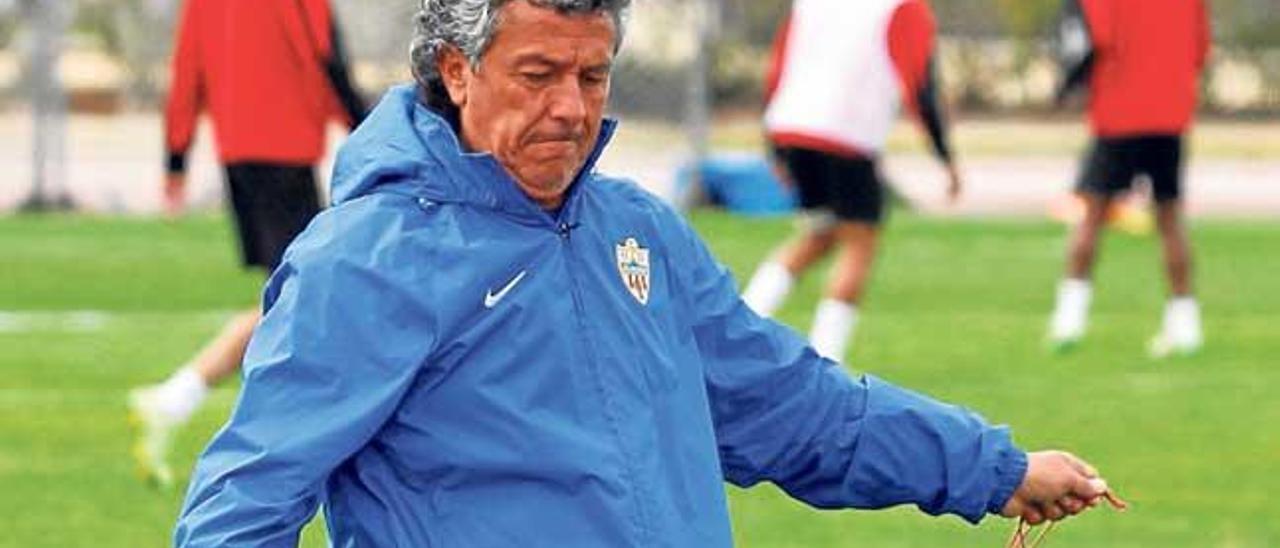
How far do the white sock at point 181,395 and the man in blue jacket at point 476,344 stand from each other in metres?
6.66

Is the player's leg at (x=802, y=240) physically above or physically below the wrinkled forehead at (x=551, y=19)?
below

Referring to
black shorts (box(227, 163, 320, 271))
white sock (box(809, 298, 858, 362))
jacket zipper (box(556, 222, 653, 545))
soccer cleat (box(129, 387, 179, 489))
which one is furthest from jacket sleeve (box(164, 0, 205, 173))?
jacket zipper (box(556, 222, 653, 545))

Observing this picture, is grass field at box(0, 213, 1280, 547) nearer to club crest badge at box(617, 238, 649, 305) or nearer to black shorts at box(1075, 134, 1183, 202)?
black shorts at box(1075, 134, 1183, 202)

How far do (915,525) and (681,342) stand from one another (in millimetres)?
5580

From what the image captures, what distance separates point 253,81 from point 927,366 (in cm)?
350

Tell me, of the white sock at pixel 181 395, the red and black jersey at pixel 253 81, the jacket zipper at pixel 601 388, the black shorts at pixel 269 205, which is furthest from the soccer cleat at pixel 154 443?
the jacket zipper at pixel 601 388

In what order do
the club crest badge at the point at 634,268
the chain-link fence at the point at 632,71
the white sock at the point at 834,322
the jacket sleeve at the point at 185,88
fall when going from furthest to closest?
1. the chain-link fence at the point at 632,71
2. the white sock at the point at 834,322
3. the jacket sleeve at the point at 185,88
4. the club crest badge at the point at 634,268

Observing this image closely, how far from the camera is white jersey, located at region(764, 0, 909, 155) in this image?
566 inches

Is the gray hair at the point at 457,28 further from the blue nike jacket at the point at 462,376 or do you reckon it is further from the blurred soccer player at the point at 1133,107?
the blurred soccer player at the point at 1133,107

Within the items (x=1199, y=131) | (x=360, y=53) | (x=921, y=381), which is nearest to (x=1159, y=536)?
(x=921, y=381)

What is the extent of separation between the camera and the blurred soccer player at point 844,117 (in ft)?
46.8

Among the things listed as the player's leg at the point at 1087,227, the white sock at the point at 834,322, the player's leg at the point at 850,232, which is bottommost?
the player's leg at the point at 1087,227

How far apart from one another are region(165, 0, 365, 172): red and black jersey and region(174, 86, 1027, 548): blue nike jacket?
7.58m

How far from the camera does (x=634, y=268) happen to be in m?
4.77
